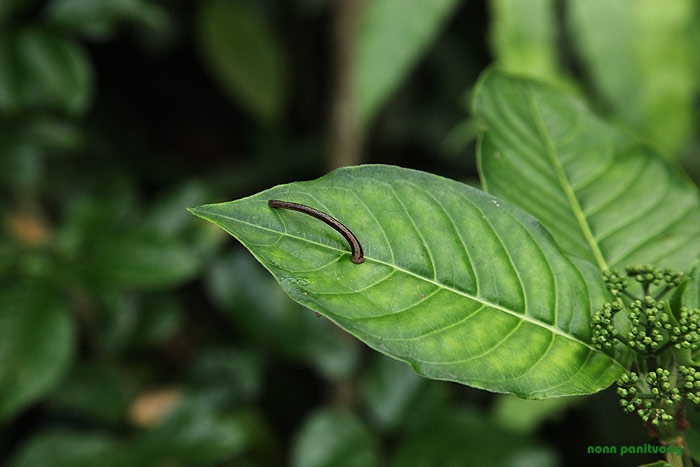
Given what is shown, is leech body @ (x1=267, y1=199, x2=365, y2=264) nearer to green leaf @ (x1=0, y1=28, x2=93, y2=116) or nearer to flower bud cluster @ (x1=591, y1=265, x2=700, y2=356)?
flower bud cluster @ (x1=591, y1=265, x2=700, y2=356)

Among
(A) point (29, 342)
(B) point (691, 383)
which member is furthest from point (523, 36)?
(A) point (29, 342)

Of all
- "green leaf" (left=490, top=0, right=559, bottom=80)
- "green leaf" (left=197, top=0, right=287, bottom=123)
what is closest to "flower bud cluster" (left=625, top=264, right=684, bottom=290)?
"green leaf" (left=490, top=0, right=559, bottom=80)

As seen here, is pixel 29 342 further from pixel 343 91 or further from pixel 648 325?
pixel 648 325

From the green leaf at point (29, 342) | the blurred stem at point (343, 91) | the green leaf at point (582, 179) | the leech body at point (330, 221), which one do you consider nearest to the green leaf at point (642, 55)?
the green leaf at point (582, 179)

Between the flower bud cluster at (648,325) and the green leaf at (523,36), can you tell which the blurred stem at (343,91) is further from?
the flower bud cluster at (648,325)

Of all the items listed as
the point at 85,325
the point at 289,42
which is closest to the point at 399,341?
the point at 85,325

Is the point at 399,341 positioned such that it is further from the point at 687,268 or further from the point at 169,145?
the point at 169,145

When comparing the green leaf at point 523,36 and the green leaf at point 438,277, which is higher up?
the green leaf at point 523,36
